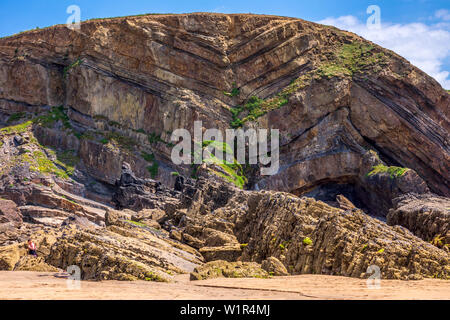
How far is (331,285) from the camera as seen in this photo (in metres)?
14.3

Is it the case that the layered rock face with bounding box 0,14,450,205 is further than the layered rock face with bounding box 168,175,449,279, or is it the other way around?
the layered rock face with bounding box 0,14,450,205

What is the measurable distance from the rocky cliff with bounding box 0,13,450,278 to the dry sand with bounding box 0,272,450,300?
3143 cm

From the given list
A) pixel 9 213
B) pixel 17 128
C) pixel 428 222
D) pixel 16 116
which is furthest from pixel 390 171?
pixel 16 116

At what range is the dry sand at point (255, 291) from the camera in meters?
11.1

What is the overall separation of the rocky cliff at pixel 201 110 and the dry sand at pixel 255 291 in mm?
31429

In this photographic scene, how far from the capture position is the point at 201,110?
61594 mm

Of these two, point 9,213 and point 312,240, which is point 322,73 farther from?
point 312,240

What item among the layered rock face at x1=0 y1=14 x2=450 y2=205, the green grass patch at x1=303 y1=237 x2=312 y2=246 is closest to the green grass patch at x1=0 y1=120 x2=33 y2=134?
the layered rock face at x1=0 y1=14 x2=450 y2=205

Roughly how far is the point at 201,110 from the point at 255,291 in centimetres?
4950

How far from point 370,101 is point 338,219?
4271 centimetres

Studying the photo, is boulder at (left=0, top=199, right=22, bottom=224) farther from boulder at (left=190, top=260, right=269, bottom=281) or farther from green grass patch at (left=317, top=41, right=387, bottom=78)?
green grass patch at (left=317, top=41, right=387, bottom=78)

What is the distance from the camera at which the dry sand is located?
11094 millimetres

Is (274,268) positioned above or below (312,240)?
below

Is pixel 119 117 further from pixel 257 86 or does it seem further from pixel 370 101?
pixel 370 101
